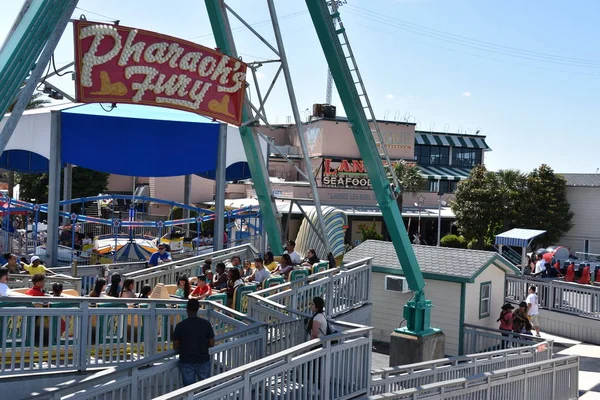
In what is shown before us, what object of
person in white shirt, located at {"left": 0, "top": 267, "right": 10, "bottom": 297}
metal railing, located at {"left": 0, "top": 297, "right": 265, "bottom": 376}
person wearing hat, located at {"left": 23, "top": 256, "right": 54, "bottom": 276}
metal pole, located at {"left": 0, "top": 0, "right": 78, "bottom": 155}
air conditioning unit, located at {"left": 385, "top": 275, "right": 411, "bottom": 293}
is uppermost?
metal pole, located at {"left": 0, "top": 0, "right": 78, "bottom": 155}

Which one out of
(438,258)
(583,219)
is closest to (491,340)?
(438,258)

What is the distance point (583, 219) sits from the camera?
4081 cm

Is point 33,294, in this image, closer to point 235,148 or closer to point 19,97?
point 19,97

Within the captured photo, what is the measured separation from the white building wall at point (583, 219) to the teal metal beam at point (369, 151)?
27.6m

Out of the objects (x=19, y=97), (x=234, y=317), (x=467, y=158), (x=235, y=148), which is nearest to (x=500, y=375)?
(x=234, y=317)

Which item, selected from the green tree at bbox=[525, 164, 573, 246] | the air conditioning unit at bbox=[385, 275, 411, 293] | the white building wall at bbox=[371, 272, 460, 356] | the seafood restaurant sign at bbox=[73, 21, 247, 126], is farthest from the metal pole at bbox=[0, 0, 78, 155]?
the green tree at bbox=[525, 164, 573, 246]

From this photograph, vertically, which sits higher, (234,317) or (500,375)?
(234,317)

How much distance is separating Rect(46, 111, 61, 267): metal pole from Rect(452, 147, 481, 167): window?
1981 inches

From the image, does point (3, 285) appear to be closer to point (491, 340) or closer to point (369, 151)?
point (369, 151)

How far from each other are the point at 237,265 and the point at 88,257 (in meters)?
9.20

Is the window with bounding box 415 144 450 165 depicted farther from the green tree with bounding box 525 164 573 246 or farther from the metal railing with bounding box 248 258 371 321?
the metal railing with bounding box 248 258 371 321

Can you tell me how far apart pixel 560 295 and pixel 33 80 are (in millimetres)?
18546

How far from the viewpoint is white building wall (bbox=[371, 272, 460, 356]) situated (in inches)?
769

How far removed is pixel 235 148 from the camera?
21359 millimetres
